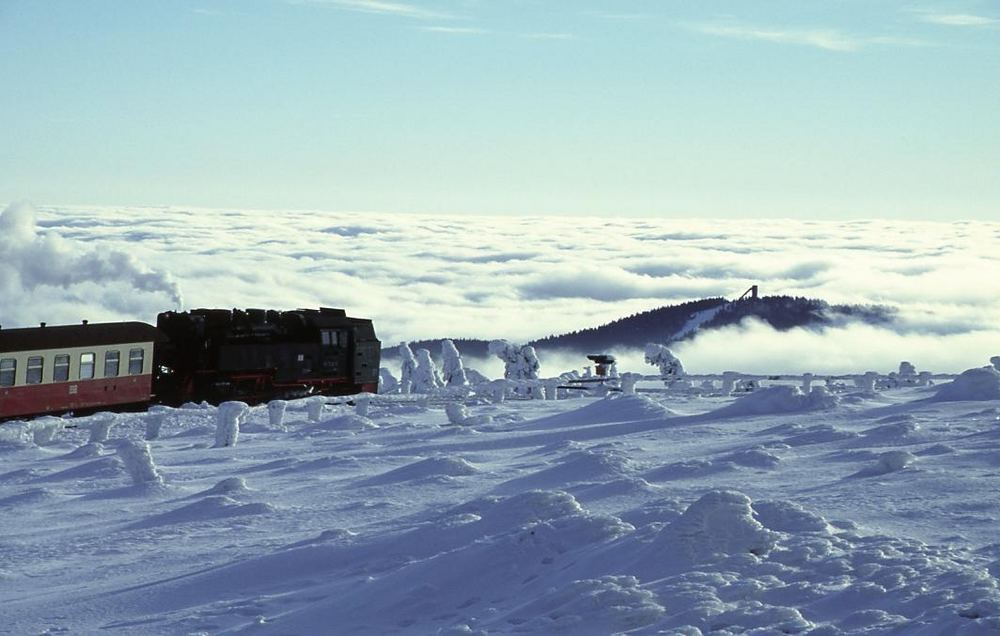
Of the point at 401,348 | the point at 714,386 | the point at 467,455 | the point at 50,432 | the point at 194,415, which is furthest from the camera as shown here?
the point at 401,348

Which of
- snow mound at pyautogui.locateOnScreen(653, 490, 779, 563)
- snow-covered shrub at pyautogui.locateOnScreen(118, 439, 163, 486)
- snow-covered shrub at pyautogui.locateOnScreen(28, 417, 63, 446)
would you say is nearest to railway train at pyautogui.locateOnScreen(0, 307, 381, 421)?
snow-covered shrub at pyautogui.locateOnScreen(28, 417, 63, 446)

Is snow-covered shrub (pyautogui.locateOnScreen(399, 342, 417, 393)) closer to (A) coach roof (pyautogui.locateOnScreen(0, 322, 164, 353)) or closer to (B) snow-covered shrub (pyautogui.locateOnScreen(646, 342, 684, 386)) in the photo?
(B) snow-covered shrub (pyautogui.locateOnScreen(646, 342, 684, 386))

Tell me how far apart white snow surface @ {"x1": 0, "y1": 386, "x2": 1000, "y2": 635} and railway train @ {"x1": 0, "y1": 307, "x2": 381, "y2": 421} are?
10528 mm

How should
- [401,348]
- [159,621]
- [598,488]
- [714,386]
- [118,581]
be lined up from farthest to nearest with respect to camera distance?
[401,348] → [714,386] → [598,488] → [118,581] → [159,621]

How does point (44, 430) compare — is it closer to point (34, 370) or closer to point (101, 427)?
point (101, 427)

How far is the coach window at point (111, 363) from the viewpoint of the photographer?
3528 centimetres

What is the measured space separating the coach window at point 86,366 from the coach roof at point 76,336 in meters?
0.30

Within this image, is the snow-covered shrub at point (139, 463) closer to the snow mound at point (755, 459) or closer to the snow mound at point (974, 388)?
the snow mound at point (755, 459)

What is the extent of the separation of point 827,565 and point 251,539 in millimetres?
7064

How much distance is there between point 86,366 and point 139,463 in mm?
16017

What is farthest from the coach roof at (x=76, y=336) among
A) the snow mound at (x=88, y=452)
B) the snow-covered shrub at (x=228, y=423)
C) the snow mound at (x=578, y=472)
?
the snow mound at (x=578, y=472)

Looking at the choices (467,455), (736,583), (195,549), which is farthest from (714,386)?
(736,583)

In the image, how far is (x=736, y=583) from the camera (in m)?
10.1

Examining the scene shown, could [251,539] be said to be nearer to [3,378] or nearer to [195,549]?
[195,549]
